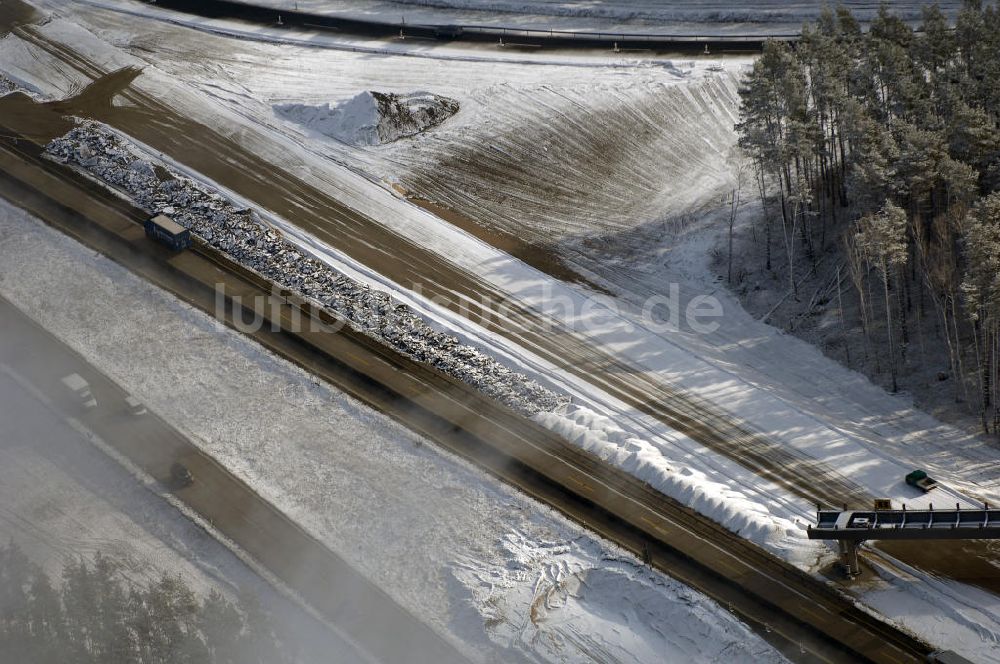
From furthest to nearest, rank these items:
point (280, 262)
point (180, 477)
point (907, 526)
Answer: point (280, 262)
point (180, 477)
point (907, 526)

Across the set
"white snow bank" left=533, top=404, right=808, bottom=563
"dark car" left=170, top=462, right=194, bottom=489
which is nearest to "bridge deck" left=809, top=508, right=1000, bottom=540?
"white snow bank" left=533, top=404, right=808, bottom=563

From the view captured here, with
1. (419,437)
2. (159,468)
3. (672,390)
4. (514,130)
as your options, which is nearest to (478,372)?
(419,437)

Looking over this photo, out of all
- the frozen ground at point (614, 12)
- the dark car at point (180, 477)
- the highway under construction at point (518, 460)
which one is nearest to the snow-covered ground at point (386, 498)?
the highway under construction at point (518, 460)

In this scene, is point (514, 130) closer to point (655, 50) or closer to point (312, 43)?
point (655, 50)

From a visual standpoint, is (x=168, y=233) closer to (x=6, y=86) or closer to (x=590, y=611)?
(x=6, y=86)

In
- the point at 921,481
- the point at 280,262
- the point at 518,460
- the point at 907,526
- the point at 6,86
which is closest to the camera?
the point at 907,526

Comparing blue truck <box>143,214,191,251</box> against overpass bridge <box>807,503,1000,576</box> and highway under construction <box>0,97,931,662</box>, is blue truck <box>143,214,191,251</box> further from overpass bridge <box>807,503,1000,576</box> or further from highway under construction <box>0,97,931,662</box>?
overpass bridge <box>807,503,1000,576</box>

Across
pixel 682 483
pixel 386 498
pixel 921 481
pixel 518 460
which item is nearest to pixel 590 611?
pixel 682 483
